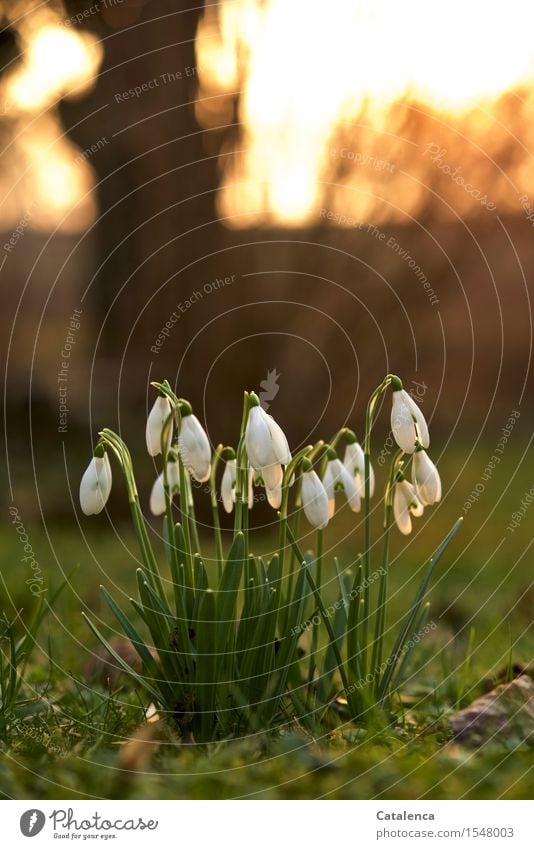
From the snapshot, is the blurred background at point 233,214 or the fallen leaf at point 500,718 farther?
the blurred background at point 233,214

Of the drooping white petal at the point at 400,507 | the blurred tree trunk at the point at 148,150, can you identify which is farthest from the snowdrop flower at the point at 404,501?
the blurred tree trunk at the point at 148,150

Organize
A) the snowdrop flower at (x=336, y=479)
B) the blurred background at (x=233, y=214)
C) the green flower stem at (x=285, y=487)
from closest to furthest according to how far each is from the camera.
Answer: the green flower stem at (x=285, y=487)
the snowdrop flower at (x=336, y=479)
the blurred background at (x=233, y=214)

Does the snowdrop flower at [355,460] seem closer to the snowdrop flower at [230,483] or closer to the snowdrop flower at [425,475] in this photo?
the snowdrop flower at [425,475]

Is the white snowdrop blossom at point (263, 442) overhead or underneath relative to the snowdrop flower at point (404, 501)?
overhead

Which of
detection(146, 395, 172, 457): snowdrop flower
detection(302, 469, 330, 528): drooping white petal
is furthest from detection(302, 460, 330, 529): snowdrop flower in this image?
detection(146, 395, 172, 457): snowdrop flower

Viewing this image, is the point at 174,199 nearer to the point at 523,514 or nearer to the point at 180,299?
the point at 180,299

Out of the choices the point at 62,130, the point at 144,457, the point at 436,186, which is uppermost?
the point at 62,130

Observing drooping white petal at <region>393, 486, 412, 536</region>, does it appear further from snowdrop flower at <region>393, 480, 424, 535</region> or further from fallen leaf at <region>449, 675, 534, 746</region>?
fallen leaf at <region>449, 675, 534, 746</region>

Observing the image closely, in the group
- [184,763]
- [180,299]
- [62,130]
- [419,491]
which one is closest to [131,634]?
[184,763]
